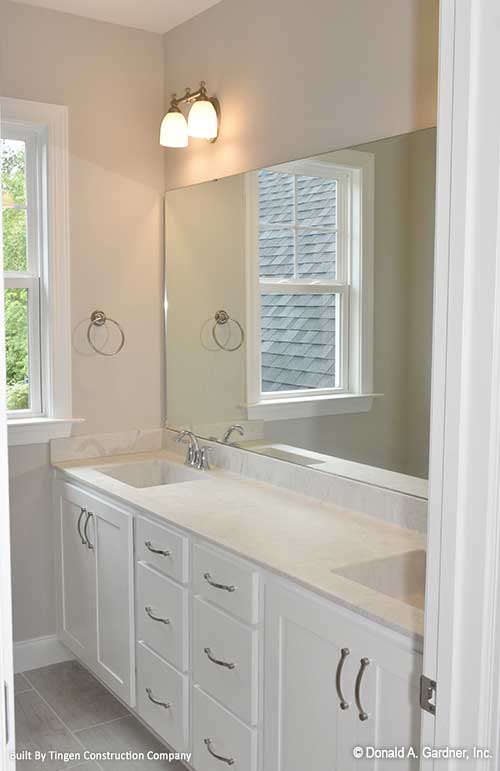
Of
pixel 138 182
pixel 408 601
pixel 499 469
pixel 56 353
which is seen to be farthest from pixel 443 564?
pixel 138 182

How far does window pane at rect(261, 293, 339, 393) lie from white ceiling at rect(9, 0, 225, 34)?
1232 millimetres

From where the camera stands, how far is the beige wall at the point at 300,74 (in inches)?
89.7

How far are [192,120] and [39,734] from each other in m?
2.37

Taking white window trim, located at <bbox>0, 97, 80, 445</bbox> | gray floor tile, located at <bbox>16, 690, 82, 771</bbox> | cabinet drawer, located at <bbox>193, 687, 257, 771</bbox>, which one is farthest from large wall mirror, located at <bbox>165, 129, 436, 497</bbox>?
gray floor tile, located at <bbox>16, 690, 82, 771</bbox>

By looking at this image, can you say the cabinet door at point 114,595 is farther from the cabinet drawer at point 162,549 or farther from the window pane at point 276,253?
the window pane at point 276,253

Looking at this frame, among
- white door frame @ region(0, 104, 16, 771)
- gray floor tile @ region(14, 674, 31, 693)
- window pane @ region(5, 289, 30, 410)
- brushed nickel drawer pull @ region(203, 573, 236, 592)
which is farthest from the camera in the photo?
window pane @ region(5, 289, 30, 410)

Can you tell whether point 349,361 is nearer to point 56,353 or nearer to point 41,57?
point 56,353

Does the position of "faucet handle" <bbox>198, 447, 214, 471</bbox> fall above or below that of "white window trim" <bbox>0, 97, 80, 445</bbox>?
below

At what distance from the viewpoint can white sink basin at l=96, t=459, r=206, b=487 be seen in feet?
10.8

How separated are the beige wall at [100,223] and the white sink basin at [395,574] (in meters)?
1.71


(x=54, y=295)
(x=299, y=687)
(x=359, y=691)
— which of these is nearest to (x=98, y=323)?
(x=54, y=295)

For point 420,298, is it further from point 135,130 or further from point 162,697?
point 135,130

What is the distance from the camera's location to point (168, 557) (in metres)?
2.48

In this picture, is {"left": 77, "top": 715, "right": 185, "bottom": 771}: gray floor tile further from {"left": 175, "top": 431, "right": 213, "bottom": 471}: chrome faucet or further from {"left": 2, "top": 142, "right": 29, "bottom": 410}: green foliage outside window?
{"left": 2, "top": 142, "right": 29, "bottom": 410}: green foliage outside window
